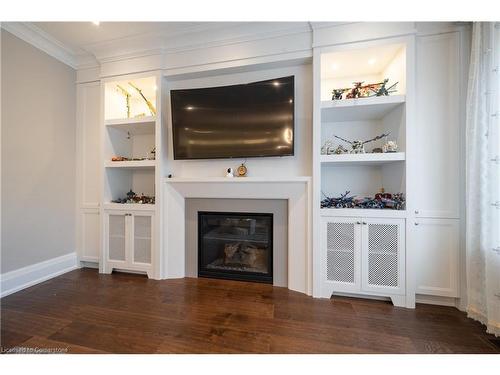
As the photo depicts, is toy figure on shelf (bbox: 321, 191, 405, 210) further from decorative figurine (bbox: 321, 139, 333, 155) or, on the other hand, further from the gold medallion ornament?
the gold medallion ornament

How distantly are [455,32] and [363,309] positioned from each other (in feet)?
8.60

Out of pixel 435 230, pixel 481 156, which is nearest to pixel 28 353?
pixel 435 230

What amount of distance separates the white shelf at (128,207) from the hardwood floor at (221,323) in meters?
0.87

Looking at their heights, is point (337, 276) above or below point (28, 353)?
above

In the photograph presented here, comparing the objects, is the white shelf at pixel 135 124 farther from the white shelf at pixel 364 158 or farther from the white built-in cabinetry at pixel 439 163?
the white built-in cabinetry at pixel 439 163

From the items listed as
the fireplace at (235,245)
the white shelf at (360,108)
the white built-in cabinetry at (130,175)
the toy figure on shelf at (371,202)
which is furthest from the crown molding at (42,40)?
the toy figure on shelf at (371,202)

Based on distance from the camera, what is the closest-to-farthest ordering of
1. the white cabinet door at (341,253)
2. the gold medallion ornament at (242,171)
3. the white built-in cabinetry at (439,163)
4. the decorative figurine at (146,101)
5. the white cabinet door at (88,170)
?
the white built-in cabinetry at (439,163), the white cabinet door at (341,253), the gold medallion ornament at (242,171), the decorative figurine at (146,101), the white cabinet door at (88,170)

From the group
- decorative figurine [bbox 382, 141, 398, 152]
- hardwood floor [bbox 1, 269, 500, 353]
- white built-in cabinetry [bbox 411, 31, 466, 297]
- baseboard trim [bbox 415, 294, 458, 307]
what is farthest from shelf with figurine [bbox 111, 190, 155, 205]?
baseboard trim [bbox 415, 294, 458, 307]

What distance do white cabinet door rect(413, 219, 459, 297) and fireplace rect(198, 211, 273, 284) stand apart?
1.42 metres

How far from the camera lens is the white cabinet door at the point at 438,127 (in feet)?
6.15

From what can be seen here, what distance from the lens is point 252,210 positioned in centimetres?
238
